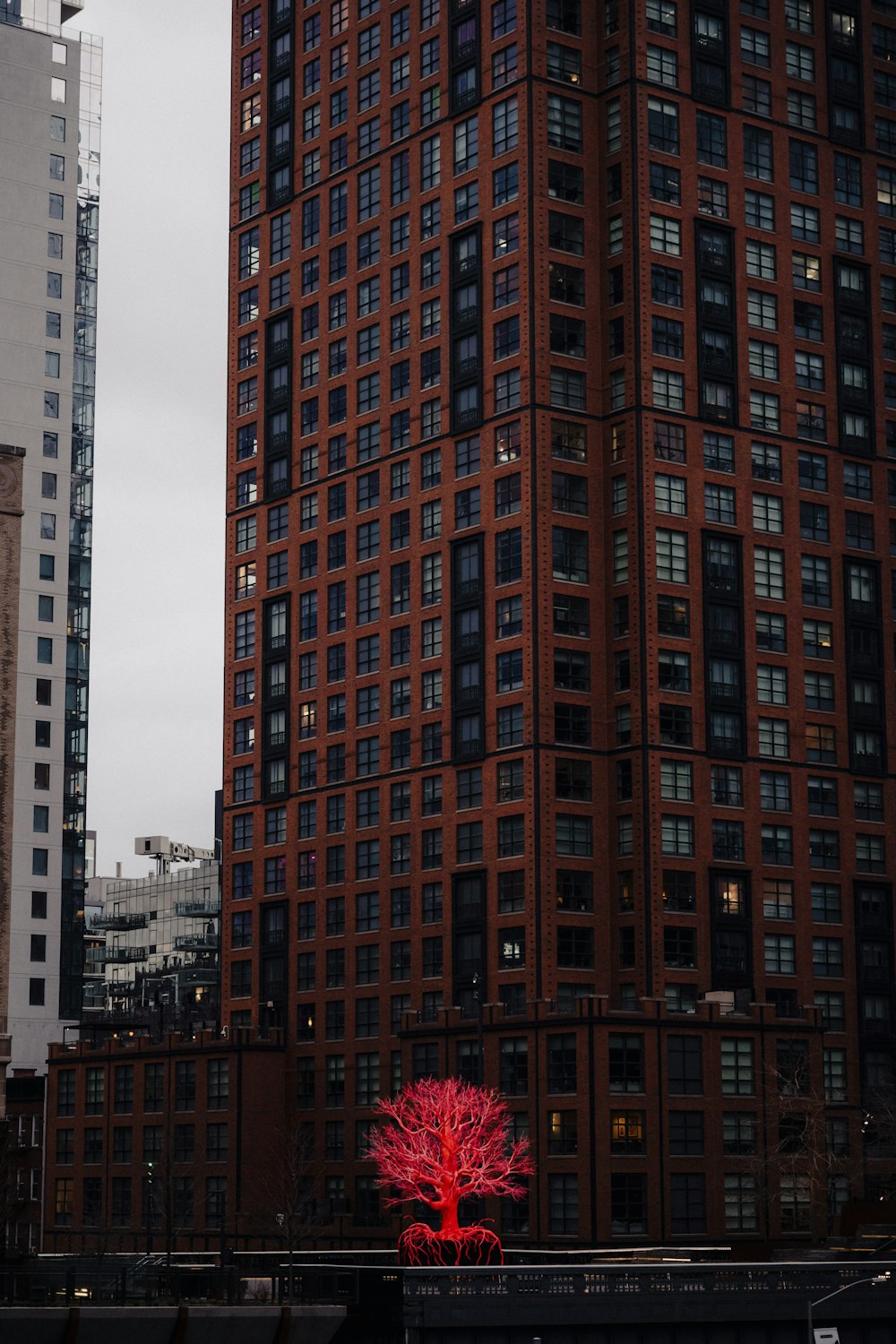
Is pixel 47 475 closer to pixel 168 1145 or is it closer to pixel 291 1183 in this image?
pixel 168 1145

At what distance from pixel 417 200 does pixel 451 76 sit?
886cm

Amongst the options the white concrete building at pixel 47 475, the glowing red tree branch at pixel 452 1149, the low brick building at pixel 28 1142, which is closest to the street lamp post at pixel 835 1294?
the glowing red tree branch at pixel 452 1149

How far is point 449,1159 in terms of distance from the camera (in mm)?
109438

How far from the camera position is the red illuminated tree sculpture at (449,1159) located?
108 meters

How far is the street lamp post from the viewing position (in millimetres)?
87250

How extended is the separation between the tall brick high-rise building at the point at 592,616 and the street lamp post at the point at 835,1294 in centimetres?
3184

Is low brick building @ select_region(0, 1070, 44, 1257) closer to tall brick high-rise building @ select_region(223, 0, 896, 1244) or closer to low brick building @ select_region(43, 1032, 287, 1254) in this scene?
low brick building @ select_region(43, 1032, 287, 1254)

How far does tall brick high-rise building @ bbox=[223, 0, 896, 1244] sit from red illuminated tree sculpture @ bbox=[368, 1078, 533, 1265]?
3.27 metres

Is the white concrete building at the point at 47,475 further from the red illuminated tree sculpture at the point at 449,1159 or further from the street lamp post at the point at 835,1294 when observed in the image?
the street lamp post at the point at 835,1294

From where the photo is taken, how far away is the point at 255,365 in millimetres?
168375

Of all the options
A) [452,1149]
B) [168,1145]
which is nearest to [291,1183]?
[168,1145]

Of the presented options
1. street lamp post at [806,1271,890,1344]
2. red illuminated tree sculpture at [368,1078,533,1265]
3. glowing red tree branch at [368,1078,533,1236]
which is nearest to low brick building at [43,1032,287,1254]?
red illuminated tree sculpture at [368,1078,533,1265]

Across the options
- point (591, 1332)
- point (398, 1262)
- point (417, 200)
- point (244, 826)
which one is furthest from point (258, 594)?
point (591, 1332)

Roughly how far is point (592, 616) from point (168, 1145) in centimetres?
4692
